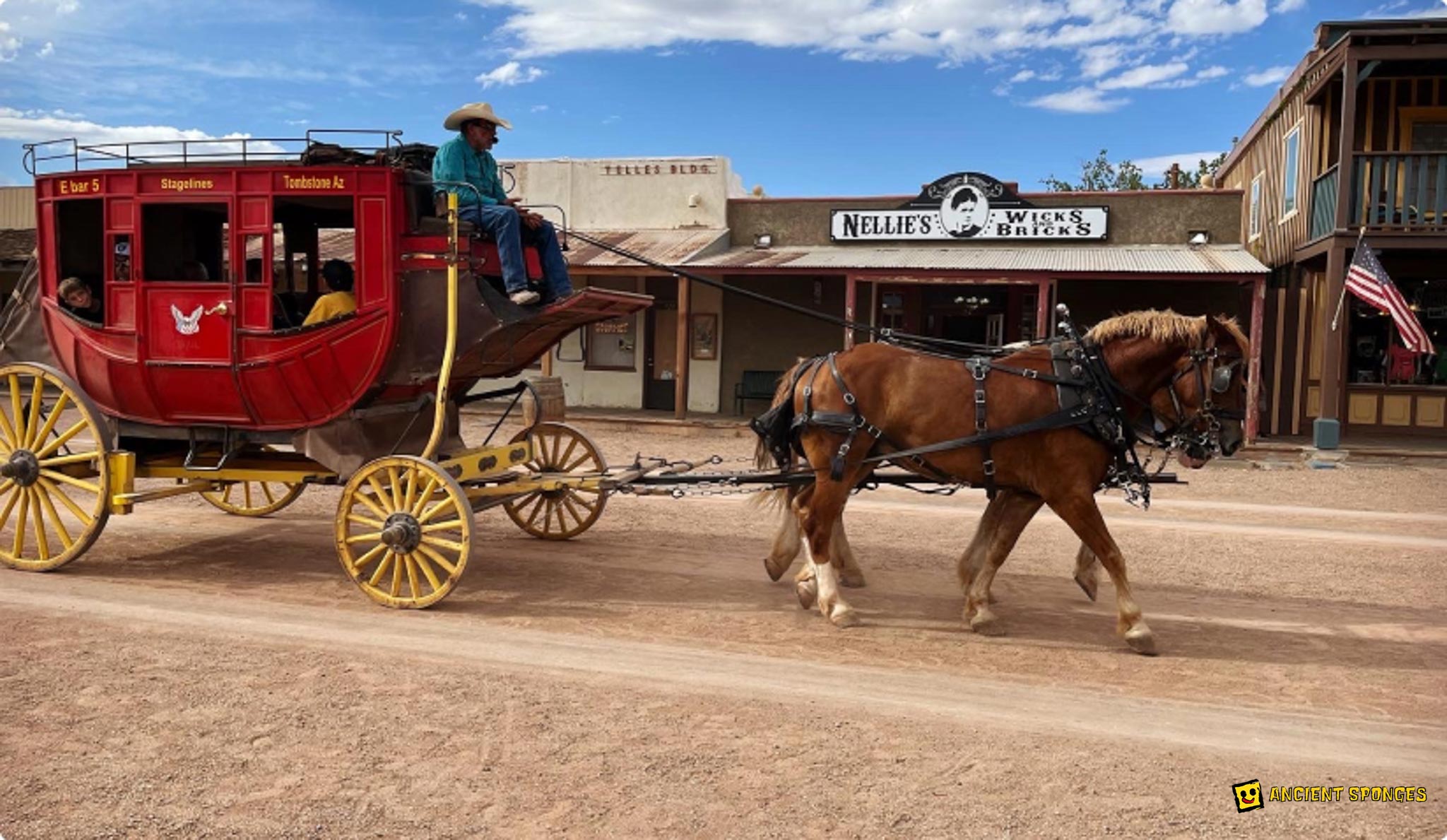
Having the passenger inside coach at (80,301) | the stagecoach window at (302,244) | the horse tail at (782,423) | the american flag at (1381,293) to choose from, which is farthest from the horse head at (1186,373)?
the american flag at (1381,293)

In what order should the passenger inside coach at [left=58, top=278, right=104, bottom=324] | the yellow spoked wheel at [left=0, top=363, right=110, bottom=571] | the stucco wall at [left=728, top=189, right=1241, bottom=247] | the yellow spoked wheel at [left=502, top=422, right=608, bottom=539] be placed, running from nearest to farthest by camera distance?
the yellow spoked wheel at [left=0, top=363, right=110, bottom=571] → the passenger inside coach at [left=58, top=278, right=104, bottom=324] → the yellow spoked wheel at [left=502, top=422, right=608, bottom=539] → the stucco wall at [left=728, top=189, right=1241, bottom=247]

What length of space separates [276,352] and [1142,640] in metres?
5.54

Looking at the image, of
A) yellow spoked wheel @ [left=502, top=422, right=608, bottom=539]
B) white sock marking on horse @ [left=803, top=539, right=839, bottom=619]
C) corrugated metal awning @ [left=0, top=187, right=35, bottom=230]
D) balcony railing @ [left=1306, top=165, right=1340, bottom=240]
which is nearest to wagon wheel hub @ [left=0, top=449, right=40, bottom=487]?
yellow spoked wheel @ [left=502, top=422, right=608, bottom=539]

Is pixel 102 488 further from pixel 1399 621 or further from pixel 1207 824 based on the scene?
pixel 1399 621

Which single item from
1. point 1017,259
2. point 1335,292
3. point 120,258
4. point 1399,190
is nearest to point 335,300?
point 120,258

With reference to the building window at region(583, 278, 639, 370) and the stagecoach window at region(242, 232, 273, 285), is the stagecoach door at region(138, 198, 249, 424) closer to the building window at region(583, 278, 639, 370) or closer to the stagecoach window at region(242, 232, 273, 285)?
the stagecoach window at region(242, 232, 273, 285)

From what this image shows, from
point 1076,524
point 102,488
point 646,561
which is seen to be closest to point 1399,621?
point 1076,524

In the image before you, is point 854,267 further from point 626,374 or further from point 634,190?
point 626,374

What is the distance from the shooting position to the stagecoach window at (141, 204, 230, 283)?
7277mm

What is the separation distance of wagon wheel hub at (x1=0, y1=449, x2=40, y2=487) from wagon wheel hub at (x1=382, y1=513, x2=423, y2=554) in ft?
8.95

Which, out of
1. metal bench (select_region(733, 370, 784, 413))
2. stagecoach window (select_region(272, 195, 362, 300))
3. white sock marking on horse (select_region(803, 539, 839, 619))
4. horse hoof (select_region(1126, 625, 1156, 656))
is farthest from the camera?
metal bench (select_region(733, 370, 784, 413))

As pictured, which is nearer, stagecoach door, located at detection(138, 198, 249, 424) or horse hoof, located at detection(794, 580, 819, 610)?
horse hoof, located at detection(794, 580, 819, 610)

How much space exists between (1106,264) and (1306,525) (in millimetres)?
7476

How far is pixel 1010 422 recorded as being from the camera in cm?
599
